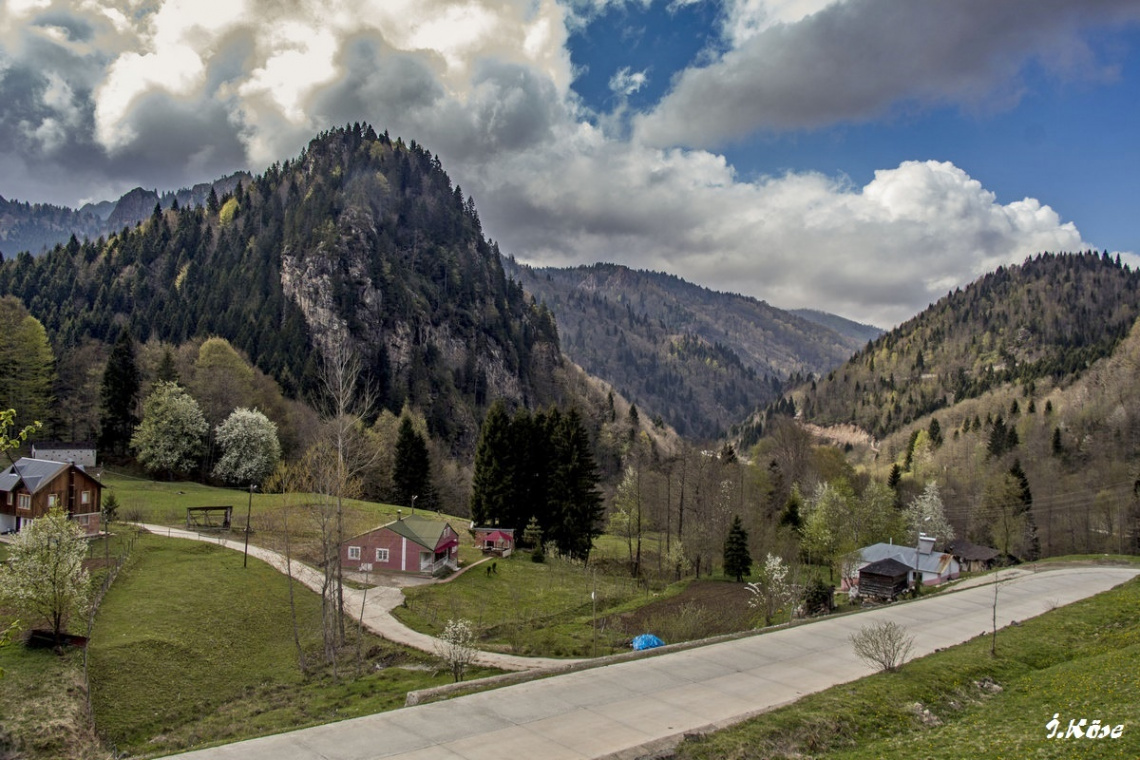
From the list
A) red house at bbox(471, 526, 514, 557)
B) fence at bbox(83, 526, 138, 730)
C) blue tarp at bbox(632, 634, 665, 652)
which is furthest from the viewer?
red house at bbox(471, 526, 514, 557)

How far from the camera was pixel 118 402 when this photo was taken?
8719 centimetres

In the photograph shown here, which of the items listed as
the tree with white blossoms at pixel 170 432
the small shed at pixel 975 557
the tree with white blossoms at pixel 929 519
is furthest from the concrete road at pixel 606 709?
the tree with white blossoms at pixel 170 432

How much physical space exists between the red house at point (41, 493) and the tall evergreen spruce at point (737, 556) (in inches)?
2017

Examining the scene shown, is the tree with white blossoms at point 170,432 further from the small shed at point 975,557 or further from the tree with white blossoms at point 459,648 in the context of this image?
the small shed at point 975,557

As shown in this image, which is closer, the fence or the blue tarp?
the fence

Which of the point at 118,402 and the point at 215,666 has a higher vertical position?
the point at 118,402

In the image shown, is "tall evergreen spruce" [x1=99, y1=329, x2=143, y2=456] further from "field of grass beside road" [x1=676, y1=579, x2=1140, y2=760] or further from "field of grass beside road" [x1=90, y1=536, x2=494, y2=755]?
"field of grass beside road" [x1=676, y1=579, x2=1140, y2=760]

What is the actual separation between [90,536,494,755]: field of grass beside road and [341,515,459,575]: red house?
382 inches

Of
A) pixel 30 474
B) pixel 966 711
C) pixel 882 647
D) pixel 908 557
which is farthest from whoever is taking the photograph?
pixel 908 557

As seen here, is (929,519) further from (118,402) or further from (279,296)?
(279,296)

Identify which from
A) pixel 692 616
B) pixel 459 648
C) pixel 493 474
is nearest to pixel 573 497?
pixel 493 474

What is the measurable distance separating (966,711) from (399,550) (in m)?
41.1

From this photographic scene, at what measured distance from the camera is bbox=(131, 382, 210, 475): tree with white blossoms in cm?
7812

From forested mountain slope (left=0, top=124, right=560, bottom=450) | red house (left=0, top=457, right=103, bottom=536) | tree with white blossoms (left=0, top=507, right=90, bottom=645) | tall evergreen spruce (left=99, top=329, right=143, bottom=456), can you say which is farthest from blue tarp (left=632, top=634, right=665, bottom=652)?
forested mountain slope (left=0, top=124, right=560, bottom=450)
